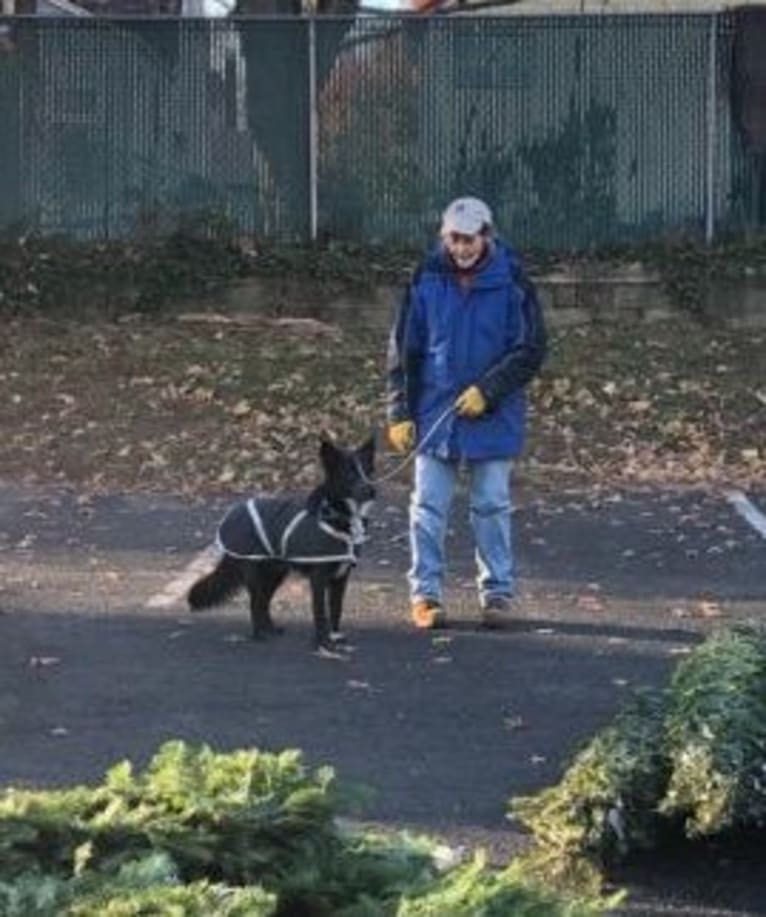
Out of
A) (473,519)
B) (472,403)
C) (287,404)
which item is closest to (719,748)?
(472,403)

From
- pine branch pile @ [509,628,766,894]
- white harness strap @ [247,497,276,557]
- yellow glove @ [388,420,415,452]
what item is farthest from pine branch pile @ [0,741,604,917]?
yellow glove @ [388,420,415,452]

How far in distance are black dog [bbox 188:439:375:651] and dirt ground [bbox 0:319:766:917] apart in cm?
23

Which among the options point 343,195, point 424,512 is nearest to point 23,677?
point 424,512

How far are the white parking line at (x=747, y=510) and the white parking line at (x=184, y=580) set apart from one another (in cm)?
297

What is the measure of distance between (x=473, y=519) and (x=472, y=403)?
626 millimetres

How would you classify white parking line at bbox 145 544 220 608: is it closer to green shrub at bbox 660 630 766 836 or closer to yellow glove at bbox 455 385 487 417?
yellow glove at bbox 455 385 487 417

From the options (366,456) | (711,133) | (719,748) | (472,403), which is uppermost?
(711,133)

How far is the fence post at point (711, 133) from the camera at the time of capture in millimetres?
16203

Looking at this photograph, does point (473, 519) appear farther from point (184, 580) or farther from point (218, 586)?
point (184, 580)

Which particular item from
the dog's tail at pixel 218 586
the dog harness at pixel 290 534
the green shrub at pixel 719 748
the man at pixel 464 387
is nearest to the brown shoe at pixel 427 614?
the man at pixel 464 387

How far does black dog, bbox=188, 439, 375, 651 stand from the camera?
7.54 m

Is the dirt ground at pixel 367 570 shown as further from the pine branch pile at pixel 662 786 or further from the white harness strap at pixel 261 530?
the white harness strap at pixel 261 530

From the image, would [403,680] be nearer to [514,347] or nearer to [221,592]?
[221,592]

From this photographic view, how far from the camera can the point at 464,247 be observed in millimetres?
7988
